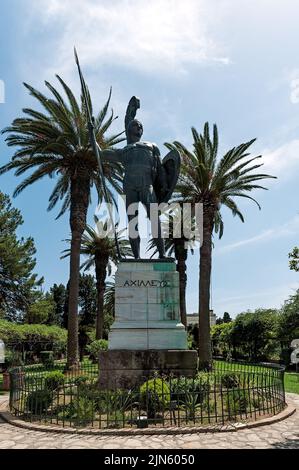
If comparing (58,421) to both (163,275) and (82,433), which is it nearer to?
(82,433)

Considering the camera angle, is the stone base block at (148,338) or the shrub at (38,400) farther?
the stone base block at (148,338)

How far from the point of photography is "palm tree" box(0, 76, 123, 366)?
18.3m

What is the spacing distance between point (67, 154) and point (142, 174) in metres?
8.99

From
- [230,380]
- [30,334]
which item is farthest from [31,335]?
[230,380]

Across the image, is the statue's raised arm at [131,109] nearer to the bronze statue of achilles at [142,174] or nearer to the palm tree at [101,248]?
the bronze statue of achilles at [142,174]

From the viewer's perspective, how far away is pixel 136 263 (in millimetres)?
10188

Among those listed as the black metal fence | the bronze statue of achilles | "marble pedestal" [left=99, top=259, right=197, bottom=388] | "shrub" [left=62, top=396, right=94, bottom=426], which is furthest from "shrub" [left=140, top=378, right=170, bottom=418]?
the bronze statue of achilles

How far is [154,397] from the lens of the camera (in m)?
7.36

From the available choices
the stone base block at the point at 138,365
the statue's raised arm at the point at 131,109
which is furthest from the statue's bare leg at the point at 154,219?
the stone base block at the point at 138,365

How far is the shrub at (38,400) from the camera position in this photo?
7.84 metres

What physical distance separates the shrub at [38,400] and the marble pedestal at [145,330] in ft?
4.80
